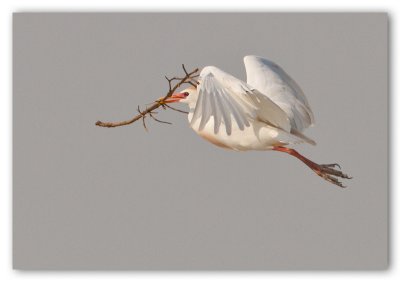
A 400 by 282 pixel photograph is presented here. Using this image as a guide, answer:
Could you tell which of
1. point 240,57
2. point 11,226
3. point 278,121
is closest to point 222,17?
point 240,57

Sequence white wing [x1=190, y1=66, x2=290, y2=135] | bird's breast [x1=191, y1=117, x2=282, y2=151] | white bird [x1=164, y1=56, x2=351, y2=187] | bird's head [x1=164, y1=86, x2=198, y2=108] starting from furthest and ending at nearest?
bird's head [x1=164, y1=86, x2=198, y2=108]
bird's breast [x1=191, y1=117, x2=282, y2=151]
white bird [x1=164, y1=56, x2=351, y2=187]
white wing [x1=190, y1=66, x2=290, y2=135]

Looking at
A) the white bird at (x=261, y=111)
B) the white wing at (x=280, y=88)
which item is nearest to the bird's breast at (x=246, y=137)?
the white bird at (x=261, y=111)

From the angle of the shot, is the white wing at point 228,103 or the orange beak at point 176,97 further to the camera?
the orange beak at point 176,97

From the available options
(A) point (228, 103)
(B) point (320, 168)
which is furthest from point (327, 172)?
(A) point (228, 103)

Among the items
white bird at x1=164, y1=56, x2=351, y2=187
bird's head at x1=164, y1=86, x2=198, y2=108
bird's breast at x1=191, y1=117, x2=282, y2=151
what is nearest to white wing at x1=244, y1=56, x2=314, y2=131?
white bird at x1=164, y1=56, x2=351, y2=187

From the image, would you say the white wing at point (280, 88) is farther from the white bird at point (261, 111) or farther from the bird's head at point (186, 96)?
the bird's head at point (186, 96)

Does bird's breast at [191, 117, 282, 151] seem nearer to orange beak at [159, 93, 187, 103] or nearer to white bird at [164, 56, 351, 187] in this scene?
white bird at [164, 56, 351, 187]

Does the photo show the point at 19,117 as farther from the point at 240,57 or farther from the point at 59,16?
the point at 240,57

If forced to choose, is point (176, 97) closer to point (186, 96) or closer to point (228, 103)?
point (186, 96)
